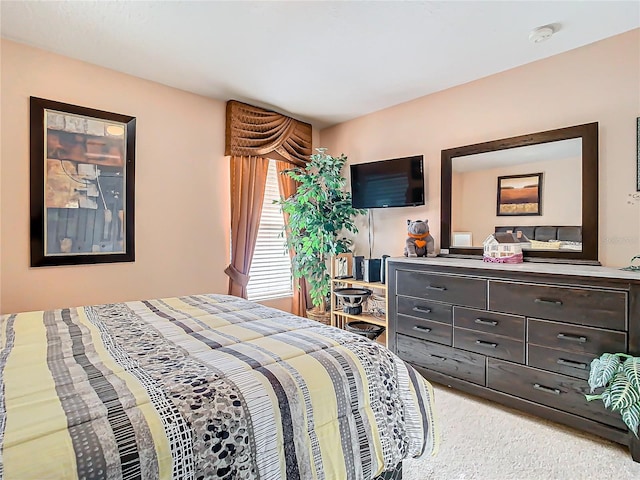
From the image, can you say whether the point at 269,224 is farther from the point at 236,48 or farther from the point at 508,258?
the point at 508,258

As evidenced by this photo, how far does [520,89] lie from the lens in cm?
271

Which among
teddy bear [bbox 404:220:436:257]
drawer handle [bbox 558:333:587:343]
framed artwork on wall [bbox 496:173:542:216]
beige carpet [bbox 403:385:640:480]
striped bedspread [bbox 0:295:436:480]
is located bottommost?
beige carpet [bbox 403:385:640:480]

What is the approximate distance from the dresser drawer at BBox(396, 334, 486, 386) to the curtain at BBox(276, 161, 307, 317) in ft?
4.82

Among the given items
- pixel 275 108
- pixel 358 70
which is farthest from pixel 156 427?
pixel 275 108

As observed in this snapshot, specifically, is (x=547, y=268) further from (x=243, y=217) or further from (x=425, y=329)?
(x=243, y=217)

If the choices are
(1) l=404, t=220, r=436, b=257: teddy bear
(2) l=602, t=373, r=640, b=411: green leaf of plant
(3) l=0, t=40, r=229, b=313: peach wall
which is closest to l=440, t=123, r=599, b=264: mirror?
(1) l=404, t=220, r=436, b=257: teddy bear

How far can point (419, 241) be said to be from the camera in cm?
306

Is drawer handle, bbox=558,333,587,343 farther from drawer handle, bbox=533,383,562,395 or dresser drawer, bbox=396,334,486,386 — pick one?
dresser drawer, bbox=396,334,486,386

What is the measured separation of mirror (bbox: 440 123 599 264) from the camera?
7.86ft

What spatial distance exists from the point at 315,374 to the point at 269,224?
2864 mm

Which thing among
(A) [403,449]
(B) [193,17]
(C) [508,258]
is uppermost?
(B) [193,17]

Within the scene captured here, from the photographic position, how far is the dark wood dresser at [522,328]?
6.24 feet

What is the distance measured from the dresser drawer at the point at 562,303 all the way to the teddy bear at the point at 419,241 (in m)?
0.78

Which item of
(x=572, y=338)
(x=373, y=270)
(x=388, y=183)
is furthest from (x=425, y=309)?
(x=388, y=183)
